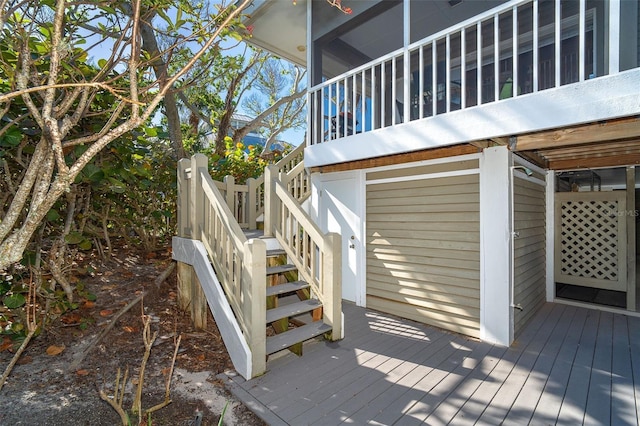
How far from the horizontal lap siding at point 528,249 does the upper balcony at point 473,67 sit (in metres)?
1.27

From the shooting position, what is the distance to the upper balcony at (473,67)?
2.76m

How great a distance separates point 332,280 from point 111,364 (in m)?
2.36

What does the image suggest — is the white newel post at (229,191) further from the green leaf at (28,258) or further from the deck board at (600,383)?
the deck board at (600,383)

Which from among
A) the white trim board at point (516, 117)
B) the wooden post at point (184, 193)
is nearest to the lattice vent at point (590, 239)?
the white trim board at point (516, 117)

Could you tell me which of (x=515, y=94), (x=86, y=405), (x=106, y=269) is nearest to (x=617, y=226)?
(x=515, y=94)

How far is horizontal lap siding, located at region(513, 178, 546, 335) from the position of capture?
3984 millimetres

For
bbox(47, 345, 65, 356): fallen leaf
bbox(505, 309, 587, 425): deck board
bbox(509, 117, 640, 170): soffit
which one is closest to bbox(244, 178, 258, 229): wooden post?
bbox(47, 345, 65, 356): fallen leaf

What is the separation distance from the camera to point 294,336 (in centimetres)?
326

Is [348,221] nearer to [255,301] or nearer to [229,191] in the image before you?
[229,191]

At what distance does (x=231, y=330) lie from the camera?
3010 millimetres

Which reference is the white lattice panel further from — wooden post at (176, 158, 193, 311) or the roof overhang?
wooden post at (176, 158, 193, 311)

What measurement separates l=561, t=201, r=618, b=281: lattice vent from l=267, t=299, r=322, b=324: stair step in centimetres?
476

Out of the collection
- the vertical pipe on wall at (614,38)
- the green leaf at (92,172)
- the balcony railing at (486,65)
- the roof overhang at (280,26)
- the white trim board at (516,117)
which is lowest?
the green leaf at (92,172)

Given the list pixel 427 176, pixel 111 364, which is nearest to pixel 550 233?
pixel 427 176
